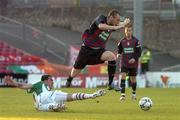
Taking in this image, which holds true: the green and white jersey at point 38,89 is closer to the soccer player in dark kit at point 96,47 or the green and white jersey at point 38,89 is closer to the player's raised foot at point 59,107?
the player's raised foot at point 59,107

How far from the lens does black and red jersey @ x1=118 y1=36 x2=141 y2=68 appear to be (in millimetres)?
21969

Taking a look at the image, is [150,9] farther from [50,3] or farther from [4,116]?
[4,116]

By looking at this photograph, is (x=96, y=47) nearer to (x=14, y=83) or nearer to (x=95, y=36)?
(x=95, y=36)

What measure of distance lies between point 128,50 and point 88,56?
373cm

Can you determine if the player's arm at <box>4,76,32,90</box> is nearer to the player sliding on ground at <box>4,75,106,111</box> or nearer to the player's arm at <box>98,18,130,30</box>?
the player sliding on ground at <box>4,75,106,111</box>

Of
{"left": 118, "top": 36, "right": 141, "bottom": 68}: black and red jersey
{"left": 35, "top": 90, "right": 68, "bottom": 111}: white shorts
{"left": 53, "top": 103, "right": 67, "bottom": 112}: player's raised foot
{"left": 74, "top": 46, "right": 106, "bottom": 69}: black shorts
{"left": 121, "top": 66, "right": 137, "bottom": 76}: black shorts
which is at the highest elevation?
{"left": 118, "top": 36, "right": 141, "bottom": 68}: black and red jersey

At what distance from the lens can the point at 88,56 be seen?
1897cm

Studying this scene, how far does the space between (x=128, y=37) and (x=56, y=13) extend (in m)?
31.5

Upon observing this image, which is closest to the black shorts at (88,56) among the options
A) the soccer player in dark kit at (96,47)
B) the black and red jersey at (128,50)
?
the soccer player in dark kit at (96,47)

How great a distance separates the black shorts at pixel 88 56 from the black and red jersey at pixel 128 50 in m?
3.02

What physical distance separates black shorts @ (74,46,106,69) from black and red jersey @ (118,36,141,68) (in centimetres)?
302

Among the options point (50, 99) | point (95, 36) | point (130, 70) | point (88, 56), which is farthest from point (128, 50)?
point (50, 99)

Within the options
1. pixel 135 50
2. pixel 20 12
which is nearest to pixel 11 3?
pixel 20 12

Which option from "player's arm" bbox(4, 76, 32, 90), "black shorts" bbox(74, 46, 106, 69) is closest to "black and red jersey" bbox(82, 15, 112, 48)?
"black shorts" bbox(74, 46, 106, 69)
